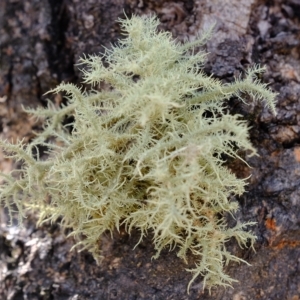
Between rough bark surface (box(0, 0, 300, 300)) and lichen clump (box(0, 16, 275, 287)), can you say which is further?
rough bark surface (box(0, 0, 300, 300))

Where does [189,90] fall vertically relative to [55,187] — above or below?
above

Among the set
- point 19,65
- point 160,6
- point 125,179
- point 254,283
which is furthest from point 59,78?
point 254,283

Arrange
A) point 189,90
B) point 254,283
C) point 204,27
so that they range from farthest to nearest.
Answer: point 204,27 → point 254,283 → point 189,90

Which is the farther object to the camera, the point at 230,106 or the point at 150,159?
A: the point at 230,106

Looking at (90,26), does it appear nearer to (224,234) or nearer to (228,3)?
(228,3)
